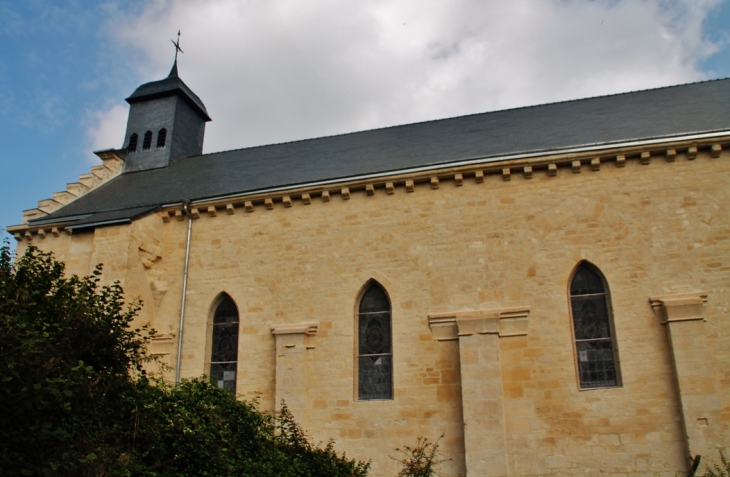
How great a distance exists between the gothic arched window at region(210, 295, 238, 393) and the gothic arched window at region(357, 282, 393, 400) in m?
3.08

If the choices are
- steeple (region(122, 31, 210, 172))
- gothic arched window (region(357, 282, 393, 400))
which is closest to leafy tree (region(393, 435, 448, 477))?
gothic arched window (region(357, 282, 393, 400))

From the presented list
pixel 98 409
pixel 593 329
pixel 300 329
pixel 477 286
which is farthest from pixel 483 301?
pixel 98 409

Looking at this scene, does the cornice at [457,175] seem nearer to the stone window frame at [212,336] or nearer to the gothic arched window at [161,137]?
the stone window frame at [212,336]

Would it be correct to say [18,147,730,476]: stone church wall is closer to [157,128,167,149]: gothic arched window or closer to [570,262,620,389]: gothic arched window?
[570,262,620,389]: gothic arched window

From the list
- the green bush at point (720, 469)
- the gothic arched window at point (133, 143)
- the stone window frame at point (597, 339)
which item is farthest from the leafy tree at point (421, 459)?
the gothic arched window at point (133, 143)

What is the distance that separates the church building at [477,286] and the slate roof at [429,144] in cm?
12

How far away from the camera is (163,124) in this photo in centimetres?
2425

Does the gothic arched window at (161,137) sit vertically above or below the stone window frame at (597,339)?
above

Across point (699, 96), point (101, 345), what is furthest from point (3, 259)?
point (699, 96)

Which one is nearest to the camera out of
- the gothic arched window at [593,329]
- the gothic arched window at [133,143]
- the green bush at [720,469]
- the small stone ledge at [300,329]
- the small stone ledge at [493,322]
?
the green bush at [720,469]

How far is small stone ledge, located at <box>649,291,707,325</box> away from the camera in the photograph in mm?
12500

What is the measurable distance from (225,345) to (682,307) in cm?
982

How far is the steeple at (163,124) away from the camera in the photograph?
930 inches

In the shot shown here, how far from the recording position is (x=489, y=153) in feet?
50.6
